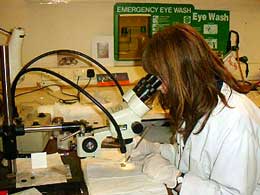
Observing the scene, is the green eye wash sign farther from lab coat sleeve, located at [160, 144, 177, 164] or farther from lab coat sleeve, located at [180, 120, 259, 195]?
lab coat sleeve, located at [180, 120, 259, 195]

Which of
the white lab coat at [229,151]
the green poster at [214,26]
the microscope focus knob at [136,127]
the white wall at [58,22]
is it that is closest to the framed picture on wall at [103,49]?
the white wall at [58,22]

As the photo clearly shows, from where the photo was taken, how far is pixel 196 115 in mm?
1287

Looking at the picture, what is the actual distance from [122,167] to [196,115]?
36 cm

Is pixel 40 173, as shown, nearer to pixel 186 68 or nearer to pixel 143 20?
pixel 186 68

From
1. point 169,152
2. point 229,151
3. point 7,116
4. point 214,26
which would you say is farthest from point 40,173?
point 214,26

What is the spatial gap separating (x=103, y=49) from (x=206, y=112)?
4.73 feet

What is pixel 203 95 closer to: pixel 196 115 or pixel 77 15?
pixel 196 115

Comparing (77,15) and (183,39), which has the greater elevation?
(77,15)

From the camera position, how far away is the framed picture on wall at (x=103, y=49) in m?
2.53

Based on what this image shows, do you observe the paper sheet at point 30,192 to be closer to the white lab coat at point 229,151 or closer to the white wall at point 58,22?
the white lab coat at point 229,151

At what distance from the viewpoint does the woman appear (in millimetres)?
1187

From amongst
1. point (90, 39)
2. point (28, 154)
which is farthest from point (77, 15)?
point (28, 154)

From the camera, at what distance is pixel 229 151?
3.90 feet

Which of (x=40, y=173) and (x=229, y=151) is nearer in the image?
(x=229, y=151)
